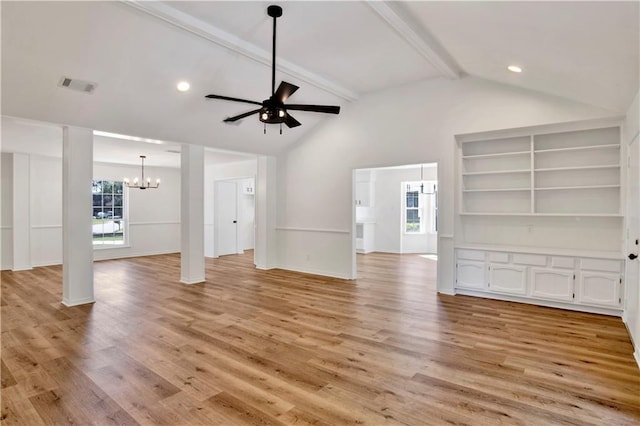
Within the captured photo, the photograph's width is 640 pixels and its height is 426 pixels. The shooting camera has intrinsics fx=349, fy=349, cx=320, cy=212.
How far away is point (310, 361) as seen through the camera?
310cm

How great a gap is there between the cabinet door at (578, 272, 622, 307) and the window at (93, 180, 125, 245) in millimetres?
10257

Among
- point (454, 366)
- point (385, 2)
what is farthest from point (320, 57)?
point (454, 366)

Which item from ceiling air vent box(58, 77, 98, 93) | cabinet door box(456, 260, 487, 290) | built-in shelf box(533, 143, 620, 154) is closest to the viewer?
ceiling air vent box(58, 77, 98, 93)

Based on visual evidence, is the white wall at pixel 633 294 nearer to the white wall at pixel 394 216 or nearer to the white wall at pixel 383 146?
the white wall at pixel 383 146

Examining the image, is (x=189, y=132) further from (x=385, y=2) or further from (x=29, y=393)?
(x=29, y=393)

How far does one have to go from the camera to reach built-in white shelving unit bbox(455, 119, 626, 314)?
14.7 ft

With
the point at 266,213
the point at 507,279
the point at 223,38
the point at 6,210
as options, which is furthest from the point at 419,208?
the point at 6,210

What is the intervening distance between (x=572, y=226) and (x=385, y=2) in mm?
3955

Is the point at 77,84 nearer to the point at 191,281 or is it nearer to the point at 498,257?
the point at 191,281

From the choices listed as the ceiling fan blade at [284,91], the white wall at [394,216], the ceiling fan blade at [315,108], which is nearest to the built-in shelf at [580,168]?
the ceiling fan blade at [315,108]

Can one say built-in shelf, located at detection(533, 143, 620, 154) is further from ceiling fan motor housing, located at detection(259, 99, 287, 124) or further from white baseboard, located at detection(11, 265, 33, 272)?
white baseboard, located at detection(11, 265, 33, 272)

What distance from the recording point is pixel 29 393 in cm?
257

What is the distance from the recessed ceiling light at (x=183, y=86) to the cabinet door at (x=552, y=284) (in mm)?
5310

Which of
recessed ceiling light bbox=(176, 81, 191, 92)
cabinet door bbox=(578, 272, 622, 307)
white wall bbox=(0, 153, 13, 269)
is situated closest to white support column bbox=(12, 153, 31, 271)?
white wall bbox=(0, 153, 13, 269)
